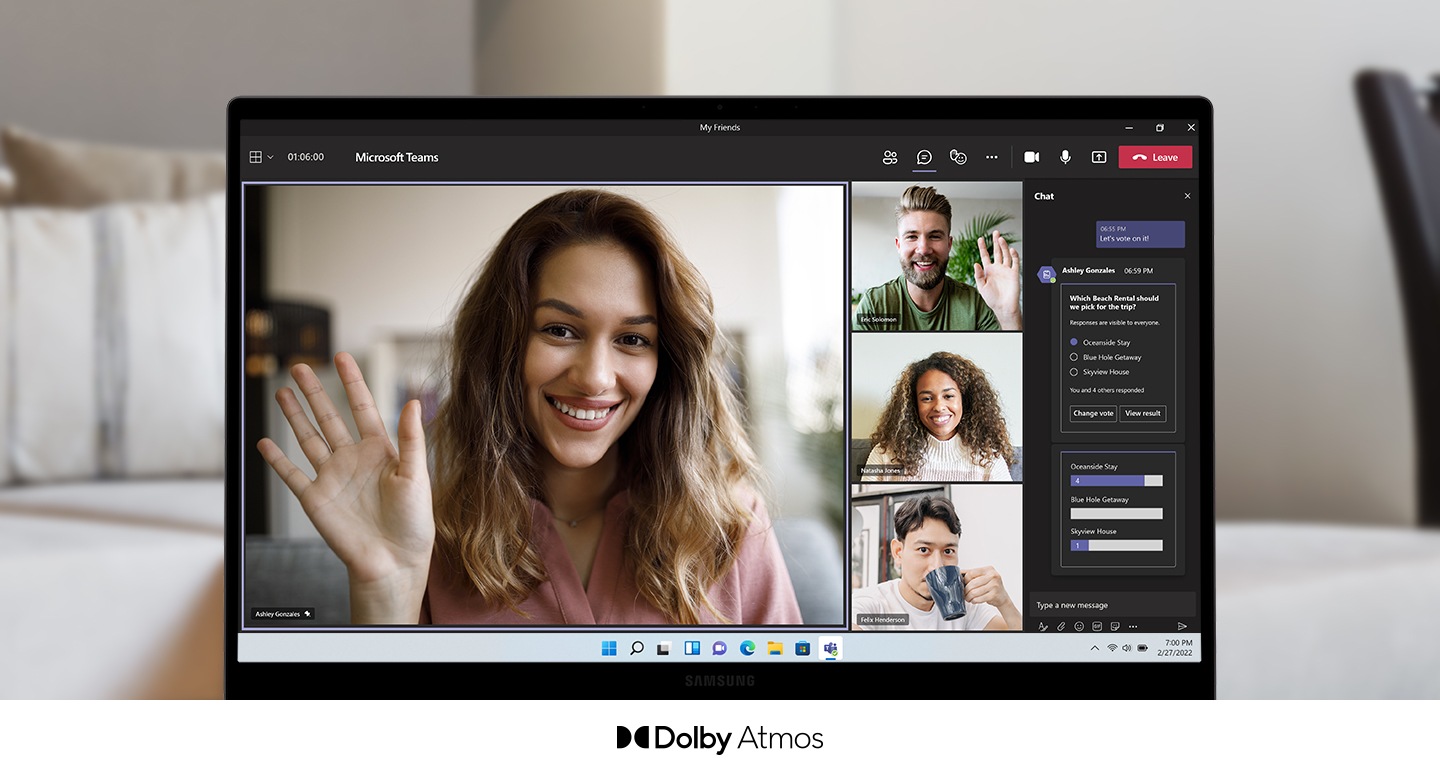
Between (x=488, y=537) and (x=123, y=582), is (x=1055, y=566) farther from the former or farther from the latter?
(x=123, y=582)

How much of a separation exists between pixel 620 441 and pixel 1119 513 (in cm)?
30

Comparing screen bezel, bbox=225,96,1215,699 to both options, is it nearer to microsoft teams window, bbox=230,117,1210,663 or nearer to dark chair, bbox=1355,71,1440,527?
microsoft teams window, bbox=230,117,1210,663

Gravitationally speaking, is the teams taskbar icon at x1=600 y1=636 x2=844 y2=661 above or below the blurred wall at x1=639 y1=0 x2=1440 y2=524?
below

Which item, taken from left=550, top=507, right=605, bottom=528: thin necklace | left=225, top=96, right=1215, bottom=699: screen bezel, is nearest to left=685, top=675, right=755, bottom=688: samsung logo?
left=225, top=96, right=1215, bottom=699: screen bezel

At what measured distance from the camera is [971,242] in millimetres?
554

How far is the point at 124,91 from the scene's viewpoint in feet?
3.76

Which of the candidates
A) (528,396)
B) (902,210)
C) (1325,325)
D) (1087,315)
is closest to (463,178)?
(528,396)

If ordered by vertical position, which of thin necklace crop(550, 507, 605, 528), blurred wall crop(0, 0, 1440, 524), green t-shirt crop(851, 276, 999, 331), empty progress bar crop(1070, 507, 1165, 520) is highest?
blurred wall crop(0, 0, 1440, 524)

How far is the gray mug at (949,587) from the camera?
55cm

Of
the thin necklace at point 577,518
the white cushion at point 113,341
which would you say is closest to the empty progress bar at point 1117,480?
the thin necklace at point 577,518

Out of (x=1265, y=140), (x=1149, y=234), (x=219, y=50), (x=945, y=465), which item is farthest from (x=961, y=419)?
(x=219, y=50)

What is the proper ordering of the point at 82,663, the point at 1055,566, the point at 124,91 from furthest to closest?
the point at 124,91 < the point at 82,663 < the point at 1055,566

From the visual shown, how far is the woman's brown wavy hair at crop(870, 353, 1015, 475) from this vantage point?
551mm
